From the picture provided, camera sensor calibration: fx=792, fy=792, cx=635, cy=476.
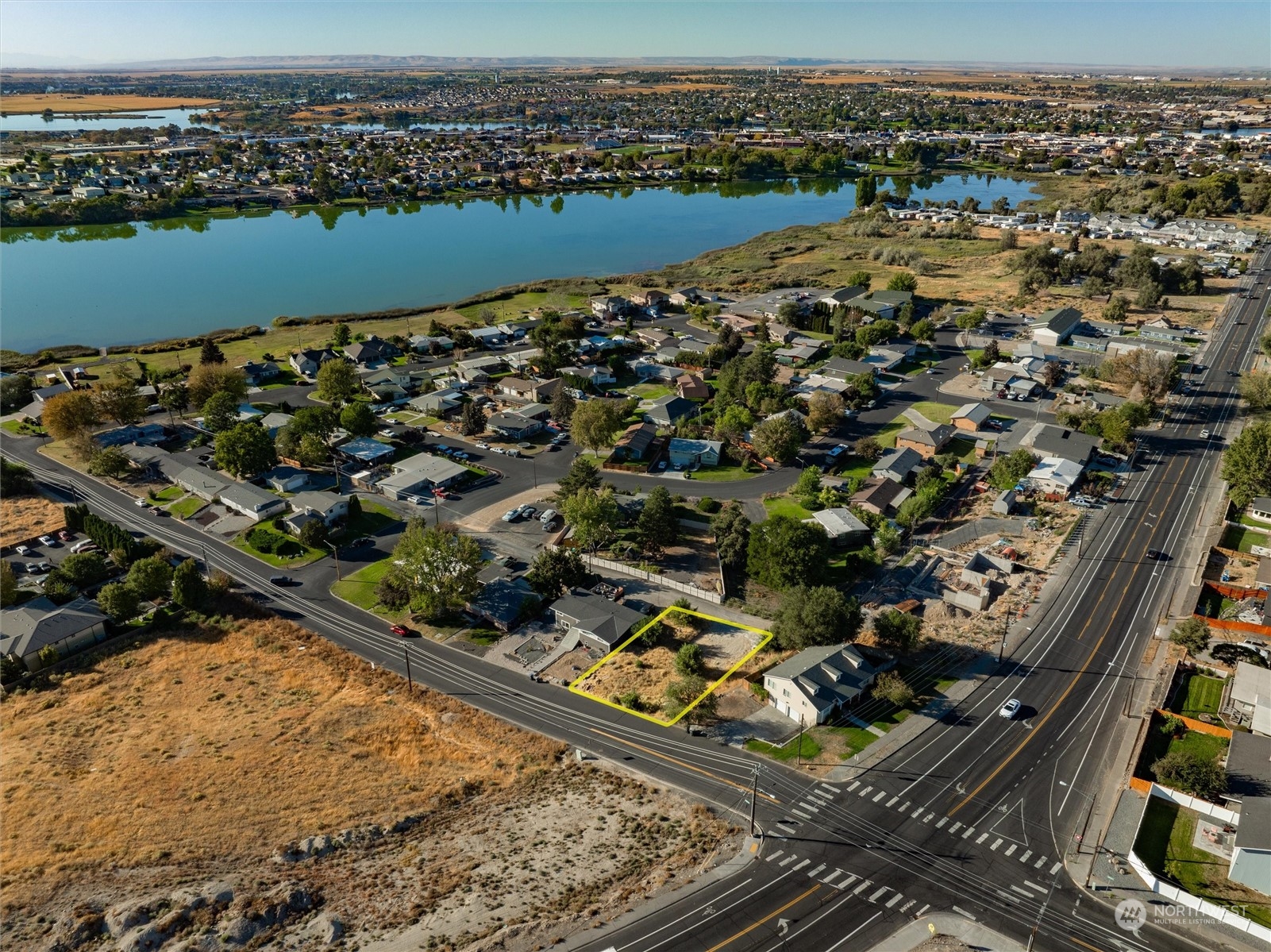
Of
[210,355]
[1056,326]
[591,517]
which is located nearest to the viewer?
[591,517]

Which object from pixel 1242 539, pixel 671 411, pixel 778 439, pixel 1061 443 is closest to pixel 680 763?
pixel 778 439

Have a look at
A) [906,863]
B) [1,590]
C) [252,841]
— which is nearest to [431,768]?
[252,841]

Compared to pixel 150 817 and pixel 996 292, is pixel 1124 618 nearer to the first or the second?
pixel 150 817

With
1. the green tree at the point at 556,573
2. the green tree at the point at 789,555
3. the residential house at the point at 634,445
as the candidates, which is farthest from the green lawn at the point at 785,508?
the green tree at the point at 556,573

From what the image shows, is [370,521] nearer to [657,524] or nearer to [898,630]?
[657,524]

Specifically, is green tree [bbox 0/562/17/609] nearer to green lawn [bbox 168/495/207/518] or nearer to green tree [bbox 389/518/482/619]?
green lawn [bbox 168/495/207/518]

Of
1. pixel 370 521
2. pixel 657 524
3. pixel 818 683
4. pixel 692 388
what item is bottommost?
pixel 370 521

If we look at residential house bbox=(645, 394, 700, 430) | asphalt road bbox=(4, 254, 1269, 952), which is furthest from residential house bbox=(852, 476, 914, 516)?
residential house bbox=(645, 394, 700, 430)
